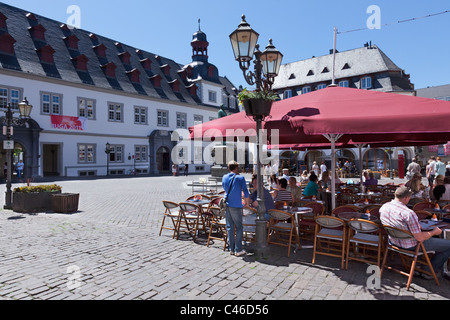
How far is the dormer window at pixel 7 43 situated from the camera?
84.6 ft

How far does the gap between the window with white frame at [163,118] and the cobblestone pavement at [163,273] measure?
31102mm

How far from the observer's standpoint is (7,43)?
26141mm

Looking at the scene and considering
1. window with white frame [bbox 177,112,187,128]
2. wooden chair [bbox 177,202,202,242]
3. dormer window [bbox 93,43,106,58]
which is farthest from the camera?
window with white frame [bbox 177,112,187,128]

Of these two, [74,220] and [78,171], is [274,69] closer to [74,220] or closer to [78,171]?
→ [74,220]

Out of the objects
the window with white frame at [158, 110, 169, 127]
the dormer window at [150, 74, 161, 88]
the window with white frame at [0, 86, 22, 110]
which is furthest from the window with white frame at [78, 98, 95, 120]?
the dormer window at [150, 74, 161, 88]

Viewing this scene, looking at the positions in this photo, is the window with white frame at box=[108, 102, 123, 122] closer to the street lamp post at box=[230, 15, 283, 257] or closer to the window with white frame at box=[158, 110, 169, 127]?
the window with white frame at box=[158, 110, 169, 127]

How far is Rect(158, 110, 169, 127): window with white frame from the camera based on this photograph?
37.9 meters

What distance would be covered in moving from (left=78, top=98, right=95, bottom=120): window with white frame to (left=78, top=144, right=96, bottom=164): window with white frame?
2868 mm

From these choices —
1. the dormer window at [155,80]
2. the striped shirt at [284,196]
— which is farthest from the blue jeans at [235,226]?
the dormer window at [155,80]

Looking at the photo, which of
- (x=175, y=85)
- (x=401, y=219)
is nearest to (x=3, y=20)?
(x=175, y=85)

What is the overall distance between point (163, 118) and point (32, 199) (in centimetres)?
2822

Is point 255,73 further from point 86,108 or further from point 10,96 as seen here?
point 86,108

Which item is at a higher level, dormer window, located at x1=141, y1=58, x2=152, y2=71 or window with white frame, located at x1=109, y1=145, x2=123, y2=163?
dormer window, located at x1=141, y1=58, x2=152, y2=71
